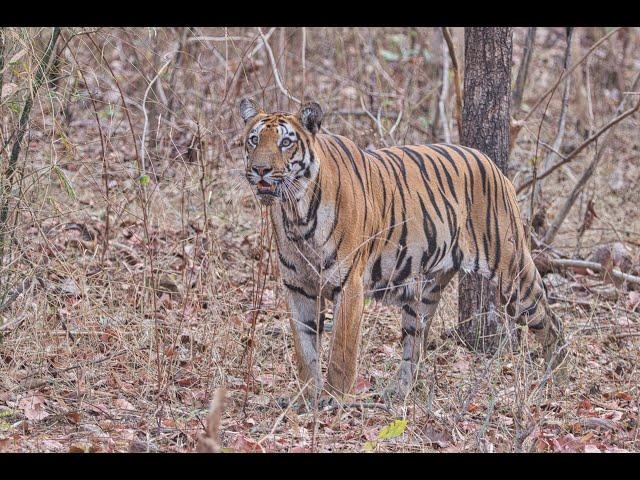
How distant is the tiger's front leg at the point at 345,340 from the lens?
5.61m

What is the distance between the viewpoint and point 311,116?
5.57 metres

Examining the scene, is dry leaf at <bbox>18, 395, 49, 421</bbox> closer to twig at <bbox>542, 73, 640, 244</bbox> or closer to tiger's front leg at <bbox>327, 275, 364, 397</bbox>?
tiger's front leg at <bbox>327, 275, 364, 397</bbox>

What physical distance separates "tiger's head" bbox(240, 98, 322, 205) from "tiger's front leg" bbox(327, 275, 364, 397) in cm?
67

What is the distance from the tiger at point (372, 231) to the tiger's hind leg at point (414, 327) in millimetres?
10

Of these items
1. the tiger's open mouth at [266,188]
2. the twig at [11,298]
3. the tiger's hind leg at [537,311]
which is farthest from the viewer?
the tiger's hind leg at [537,311]

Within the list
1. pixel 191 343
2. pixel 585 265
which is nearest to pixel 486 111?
pixel 585 265

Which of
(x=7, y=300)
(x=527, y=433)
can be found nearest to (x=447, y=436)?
(x=527, y=433)

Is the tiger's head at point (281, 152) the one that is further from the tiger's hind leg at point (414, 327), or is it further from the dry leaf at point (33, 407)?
the dry leaf at point (33, 407)

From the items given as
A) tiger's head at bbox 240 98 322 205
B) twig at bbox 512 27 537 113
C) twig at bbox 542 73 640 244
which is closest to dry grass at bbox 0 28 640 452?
tiger's head at bbox 240 98 322 205

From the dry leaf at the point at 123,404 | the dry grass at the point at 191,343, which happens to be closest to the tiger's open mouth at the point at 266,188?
the dry grass at the point at 191,343

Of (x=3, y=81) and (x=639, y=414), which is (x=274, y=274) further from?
(x=639, y=414)

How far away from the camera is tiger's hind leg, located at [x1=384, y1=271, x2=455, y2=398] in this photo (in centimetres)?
609

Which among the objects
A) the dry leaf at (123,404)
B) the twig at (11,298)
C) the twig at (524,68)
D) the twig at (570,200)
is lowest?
the dry leaf at (123,404)

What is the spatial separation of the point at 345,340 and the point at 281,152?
3.89ft
